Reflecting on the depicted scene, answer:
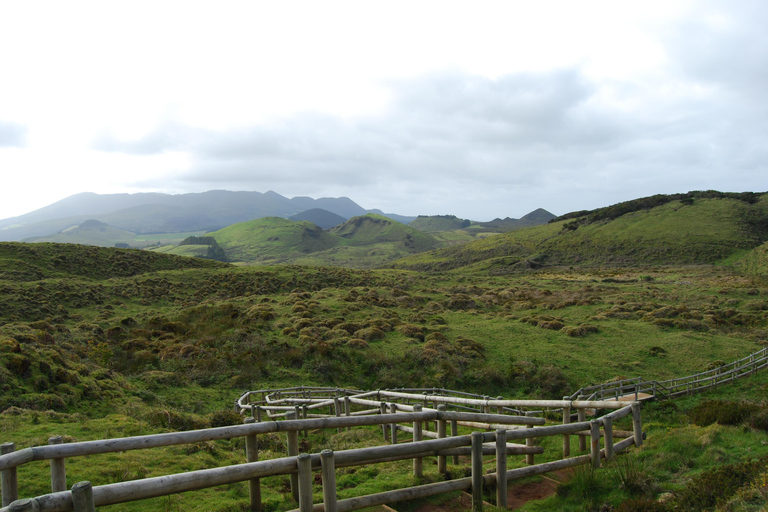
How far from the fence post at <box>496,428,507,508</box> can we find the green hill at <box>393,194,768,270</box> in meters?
90.7

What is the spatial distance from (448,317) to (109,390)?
26.8 meters

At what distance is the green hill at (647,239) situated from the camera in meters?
86.9

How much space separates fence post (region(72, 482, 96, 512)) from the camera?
3.78m

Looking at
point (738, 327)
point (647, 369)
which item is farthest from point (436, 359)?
point (738, 327)

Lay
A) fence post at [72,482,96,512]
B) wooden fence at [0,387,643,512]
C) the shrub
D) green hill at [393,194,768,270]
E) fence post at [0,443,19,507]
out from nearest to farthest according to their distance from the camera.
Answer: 1. fence post at [72,482,96,512]
2. wooden fence at [0,387,643,512]
3. fence post at [0,443,19,507]
4. the shrub
5. green hill at [393,194,768,270]

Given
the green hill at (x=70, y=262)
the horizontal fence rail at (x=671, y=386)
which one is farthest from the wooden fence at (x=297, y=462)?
the green hill at (x=70, y=262)

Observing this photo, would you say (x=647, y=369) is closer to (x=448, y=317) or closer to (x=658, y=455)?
(x=448, y=317)

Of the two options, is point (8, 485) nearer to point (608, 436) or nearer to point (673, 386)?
point (608, 436)

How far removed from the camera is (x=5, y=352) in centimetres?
1453

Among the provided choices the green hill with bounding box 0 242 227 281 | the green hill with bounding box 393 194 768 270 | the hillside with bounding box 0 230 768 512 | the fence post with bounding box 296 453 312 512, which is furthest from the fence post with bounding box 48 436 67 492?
the green hill with bounding box 393 194 768 270

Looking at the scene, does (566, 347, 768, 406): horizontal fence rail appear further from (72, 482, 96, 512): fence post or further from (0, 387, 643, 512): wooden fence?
(72, 482, 96, 512): fence post

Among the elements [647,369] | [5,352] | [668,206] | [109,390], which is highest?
[668,206]

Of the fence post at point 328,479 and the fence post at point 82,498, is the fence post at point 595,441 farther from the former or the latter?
the fence post at point 82,498

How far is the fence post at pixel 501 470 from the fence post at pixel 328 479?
2535mm
